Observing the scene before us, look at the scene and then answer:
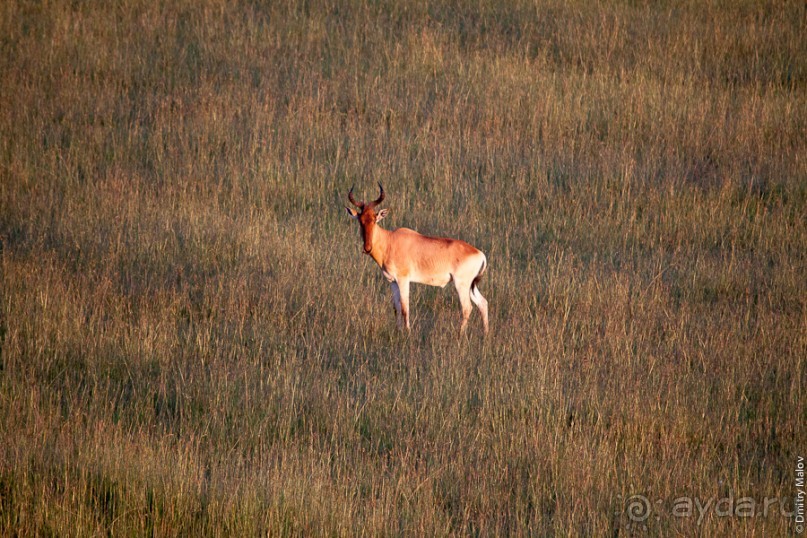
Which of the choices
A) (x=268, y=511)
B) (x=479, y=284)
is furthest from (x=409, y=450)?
(x=479, y=284)

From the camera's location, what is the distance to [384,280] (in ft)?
32.9

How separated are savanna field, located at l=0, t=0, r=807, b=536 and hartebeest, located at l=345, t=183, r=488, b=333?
45 cm

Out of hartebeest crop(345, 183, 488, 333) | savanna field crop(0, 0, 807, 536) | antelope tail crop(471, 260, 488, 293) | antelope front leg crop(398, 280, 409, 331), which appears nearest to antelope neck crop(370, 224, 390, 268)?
hartebeest crop(345, 183, 488, 333)

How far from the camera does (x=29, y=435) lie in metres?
6.29

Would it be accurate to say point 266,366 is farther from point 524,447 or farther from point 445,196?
point 445,196

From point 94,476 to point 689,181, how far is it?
32.9ft

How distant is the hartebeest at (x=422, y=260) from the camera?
8695 millimetres

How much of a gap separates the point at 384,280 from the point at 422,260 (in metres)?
1.38

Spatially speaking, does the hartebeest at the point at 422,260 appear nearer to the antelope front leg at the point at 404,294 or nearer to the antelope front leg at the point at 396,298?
the antelope front leg at the point at 404,294

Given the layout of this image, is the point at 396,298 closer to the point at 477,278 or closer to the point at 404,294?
the point at 404,294

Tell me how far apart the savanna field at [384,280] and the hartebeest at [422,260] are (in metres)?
0.45

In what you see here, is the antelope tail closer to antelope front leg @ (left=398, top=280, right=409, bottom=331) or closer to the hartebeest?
the hartebeest

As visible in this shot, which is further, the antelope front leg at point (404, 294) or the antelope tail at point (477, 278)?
the antelope tail at point (477, 278)

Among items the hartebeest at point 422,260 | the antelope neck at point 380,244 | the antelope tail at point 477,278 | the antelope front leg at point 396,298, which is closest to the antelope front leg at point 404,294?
the hartebeest at point 422,260
